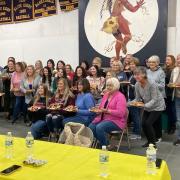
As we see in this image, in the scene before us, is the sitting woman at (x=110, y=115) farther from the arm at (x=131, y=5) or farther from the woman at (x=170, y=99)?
the arm at (x=131, y=5)

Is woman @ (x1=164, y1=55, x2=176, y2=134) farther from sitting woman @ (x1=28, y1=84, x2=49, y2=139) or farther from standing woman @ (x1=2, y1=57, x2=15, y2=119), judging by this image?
standing woman @ (x1=2, y1=57, x2=15, y2=119)

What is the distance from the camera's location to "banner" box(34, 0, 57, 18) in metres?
8.38

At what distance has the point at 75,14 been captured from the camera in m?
8.09

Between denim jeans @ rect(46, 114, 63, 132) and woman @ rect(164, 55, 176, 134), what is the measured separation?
202 cm

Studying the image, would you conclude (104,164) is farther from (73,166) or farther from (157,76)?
(157,76)

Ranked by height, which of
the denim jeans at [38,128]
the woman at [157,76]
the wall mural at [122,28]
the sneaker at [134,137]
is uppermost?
the wall mural at [122,28]

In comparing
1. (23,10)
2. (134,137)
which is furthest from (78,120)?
(23,10)

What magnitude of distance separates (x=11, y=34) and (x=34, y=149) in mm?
6861

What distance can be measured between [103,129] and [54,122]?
883 mm

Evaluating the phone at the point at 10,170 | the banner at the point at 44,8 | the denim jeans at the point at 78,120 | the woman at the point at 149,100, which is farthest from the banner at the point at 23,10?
the phone at the point at 10,170

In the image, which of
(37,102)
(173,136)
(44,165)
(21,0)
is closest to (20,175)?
(44,165)

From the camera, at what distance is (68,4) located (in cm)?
808

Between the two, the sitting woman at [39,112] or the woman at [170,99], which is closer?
the sitting woman at [39,112]

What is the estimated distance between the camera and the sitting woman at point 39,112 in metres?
5.19
